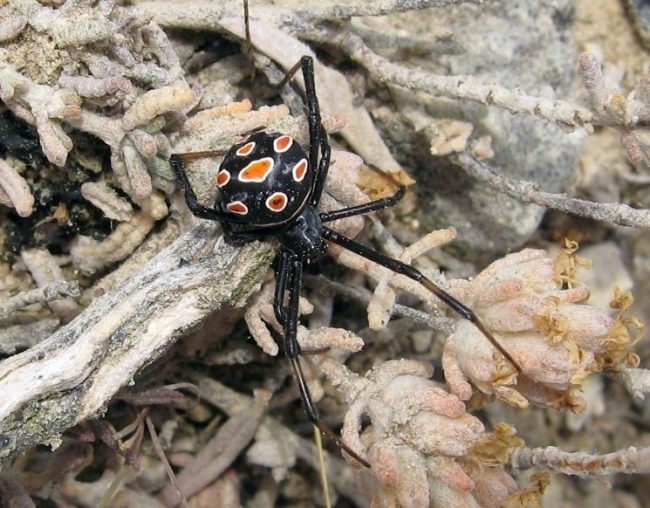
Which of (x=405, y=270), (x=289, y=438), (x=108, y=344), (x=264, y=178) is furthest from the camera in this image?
(x=289, y=438)

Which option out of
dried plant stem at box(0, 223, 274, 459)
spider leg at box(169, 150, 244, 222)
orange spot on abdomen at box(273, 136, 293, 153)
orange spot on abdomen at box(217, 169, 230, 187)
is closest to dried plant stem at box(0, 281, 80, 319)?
dried plant stem at box(0, 223, 274, 459)

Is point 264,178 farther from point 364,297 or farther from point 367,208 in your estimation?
point 364,297

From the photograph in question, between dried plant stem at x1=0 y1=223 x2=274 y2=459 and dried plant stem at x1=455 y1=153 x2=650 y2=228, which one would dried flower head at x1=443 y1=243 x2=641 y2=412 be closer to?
dried plant stem at x1=455 y1=153 x2=650 y2=228

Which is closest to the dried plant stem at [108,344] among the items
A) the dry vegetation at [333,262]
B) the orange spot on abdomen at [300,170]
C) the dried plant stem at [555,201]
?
the dry vegetation at [333,262]

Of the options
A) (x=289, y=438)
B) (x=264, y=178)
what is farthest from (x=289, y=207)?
(x=289, y=438)

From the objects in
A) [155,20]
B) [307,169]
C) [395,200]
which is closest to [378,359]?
[395,200]

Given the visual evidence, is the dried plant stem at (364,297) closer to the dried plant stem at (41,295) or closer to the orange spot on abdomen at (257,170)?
the orange spot on abdomen at (257,170)

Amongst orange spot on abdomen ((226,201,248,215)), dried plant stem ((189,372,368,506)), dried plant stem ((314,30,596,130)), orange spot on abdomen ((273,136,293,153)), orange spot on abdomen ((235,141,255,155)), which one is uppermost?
dried plant stem ((314,30,596,130))
